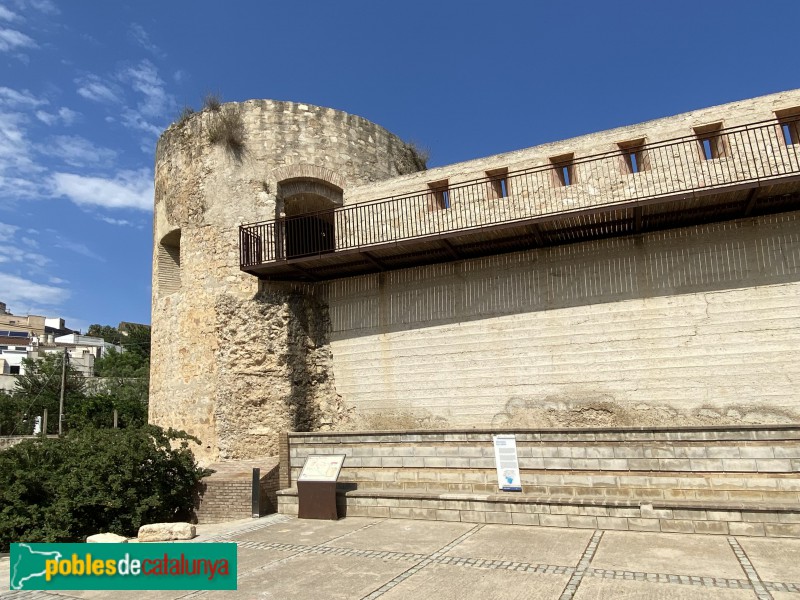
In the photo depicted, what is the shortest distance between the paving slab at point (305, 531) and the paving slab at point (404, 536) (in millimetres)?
255

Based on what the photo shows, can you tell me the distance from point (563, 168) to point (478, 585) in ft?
27.9

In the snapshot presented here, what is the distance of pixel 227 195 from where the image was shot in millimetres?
12875

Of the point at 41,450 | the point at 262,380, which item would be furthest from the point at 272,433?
the point at 41,450

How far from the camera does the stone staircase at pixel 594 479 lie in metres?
6.80

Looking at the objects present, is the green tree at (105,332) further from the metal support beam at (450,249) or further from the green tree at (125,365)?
the metal support beam at (450,249)

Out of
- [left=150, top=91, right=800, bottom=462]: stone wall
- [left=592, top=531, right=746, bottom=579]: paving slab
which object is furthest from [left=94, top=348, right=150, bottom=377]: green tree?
[left=592, top=531, right=746, bottom=579]: paving slab

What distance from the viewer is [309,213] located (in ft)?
42.0

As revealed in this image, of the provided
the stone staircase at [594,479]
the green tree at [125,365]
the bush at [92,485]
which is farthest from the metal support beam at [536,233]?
the green tree at [125,365]

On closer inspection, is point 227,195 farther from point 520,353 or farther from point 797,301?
point 797,301

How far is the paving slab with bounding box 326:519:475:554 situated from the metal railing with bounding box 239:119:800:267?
524 centimetres

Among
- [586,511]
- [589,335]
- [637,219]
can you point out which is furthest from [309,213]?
[586,511]

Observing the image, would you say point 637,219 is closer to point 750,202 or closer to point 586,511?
point 750,202

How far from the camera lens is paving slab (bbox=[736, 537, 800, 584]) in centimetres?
499

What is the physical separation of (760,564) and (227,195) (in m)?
11.9
